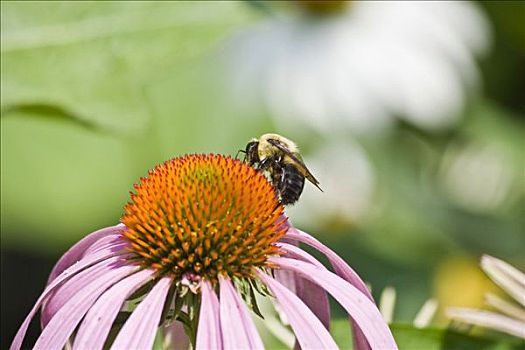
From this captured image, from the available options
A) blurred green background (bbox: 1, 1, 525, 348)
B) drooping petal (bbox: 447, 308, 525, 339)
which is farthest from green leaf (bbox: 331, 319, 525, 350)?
blurred green background (bbox: 1, 1, 525, 348)

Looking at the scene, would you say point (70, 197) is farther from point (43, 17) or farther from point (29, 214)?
point (43, 17)

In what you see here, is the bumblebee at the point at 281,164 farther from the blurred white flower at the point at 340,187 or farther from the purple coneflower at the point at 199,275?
the blurred white flower at the point at 340,187

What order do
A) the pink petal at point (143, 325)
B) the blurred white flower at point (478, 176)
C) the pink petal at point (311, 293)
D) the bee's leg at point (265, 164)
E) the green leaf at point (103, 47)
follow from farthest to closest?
the blurred white flower at point (478, 176) < the green leaf at point (103, 47) < the bee's leg at point (265, 164) < the pink petal at point (311, 293) < the pink petal at point (143, 325)

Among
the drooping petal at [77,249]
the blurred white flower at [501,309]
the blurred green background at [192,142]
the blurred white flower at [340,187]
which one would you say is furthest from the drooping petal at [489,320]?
the blurred white flower at [340,187]

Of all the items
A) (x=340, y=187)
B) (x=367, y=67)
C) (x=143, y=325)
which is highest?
(x=367, y=67)

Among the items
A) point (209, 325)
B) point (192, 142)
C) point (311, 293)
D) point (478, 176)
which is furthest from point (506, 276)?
point (478, 176)

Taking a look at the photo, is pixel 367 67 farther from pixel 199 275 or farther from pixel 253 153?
pixel 199 275
